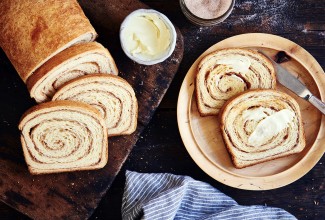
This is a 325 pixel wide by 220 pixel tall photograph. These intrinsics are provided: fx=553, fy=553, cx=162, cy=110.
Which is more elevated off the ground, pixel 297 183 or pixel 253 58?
pixel 253 58

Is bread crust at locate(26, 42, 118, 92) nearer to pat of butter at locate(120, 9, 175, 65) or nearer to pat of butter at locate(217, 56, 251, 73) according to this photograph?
pat of butter at locate(120, 9, 175, 65)

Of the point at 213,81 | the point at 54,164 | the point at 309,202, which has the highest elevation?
the point at 213,81

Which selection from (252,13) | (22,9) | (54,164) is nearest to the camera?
(22,9)

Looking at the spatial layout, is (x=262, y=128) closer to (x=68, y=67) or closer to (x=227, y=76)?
(x=227, y=76)

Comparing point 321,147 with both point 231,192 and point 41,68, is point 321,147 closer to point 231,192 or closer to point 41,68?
point 231,192

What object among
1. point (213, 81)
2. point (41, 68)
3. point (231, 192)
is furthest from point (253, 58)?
point (41, 68)

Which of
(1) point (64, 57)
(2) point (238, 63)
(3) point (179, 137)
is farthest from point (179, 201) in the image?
(1) point (64, 57)
